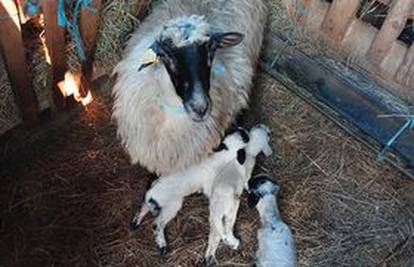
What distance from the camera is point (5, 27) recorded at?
8.11 ft

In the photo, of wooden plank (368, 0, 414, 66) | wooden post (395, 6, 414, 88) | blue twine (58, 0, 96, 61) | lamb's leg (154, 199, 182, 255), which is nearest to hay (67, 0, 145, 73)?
blue twine (58, 0, 96, 61)

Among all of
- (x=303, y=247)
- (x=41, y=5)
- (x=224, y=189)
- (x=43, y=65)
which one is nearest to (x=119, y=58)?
(x=43, y=65)

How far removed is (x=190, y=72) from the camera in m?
2.36

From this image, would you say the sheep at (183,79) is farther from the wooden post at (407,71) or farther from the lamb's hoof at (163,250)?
the wooden post at (407,71)

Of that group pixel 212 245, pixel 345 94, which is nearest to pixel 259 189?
pixel 212 245

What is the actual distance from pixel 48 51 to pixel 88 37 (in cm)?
28

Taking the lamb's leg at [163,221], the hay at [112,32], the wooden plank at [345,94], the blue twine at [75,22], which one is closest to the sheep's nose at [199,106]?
the lamb's leg at [163,221]

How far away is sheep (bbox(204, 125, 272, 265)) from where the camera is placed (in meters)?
2.71

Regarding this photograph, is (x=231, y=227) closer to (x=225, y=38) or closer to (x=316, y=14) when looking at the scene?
(x=225, y=38)

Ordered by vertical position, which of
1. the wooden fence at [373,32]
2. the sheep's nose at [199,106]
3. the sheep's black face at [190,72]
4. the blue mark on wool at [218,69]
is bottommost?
the wooden fence at [373,32]

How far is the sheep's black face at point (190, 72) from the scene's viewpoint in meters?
2.35

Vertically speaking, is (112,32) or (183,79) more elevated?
(183,79)

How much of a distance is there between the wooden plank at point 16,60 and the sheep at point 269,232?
4.48 ft

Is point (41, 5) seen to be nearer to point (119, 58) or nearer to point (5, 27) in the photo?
point (5, 27)
